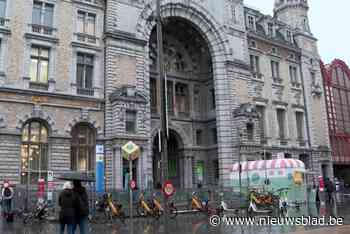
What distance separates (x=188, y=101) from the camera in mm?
44219

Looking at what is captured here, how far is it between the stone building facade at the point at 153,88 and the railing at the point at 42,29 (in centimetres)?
8

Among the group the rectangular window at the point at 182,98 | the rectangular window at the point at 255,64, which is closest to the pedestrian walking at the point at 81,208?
the rectangular window at the point at 182,98

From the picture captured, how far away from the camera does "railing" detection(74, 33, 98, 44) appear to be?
32906 millimetres

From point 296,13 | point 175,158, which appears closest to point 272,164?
point 175,158

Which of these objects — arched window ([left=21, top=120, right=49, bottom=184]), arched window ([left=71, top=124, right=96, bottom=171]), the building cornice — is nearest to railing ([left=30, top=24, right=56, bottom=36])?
the building cornice

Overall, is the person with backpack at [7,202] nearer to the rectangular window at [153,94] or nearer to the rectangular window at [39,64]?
the rectangular window at [39,64]

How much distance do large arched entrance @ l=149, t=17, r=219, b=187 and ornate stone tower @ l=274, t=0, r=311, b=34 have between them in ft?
60.5

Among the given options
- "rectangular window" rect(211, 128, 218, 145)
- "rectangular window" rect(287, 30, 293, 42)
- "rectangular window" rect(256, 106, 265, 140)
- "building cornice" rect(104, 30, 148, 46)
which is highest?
"rectangular window" rect(287, 30, 293, 42)

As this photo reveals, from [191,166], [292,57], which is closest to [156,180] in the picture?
[191,166]

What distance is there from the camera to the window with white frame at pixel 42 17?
31.0m

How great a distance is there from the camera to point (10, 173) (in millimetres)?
27484

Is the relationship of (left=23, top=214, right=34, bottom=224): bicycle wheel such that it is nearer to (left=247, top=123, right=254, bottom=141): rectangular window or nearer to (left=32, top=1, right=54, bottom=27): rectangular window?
(left=32, top=1, right=54, bottom=27): rectangular window

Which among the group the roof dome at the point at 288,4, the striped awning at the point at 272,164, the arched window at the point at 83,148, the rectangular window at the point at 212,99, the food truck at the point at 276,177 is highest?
the roof dome at the point at 288,4

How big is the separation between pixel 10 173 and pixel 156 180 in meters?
15.9
